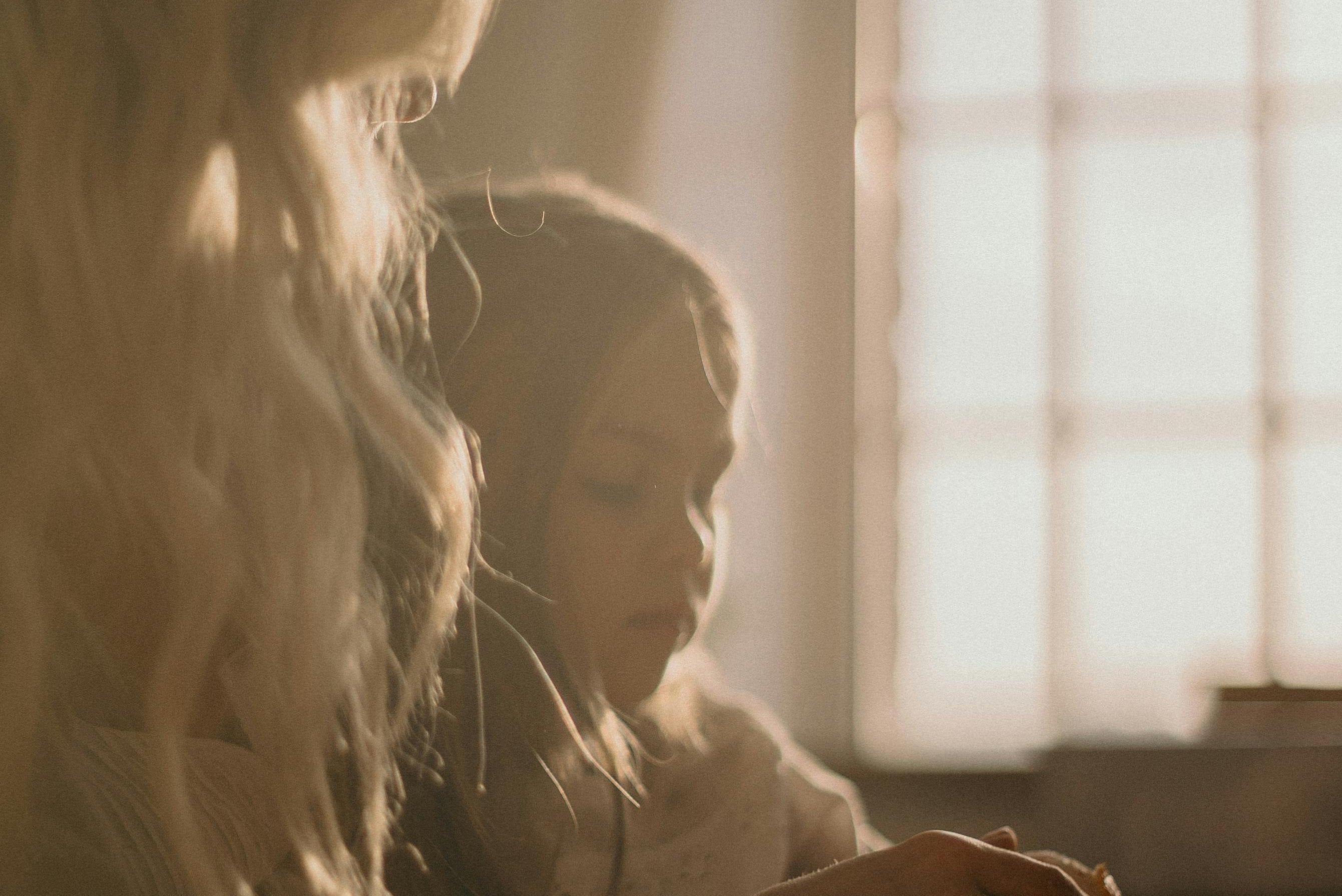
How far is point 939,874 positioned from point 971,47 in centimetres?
27

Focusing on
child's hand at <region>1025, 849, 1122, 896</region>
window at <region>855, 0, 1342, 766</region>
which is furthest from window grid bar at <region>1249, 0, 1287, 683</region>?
child's hand at <region>1025, 849, 1122, 896</region>

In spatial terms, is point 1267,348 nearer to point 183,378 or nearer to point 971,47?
point 971,47

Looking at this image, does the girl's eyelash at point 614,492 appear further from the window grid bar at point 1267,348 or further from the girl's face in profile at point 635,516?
the window grid bar at point 1267,348

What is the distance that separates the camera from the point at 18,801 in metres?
0.24

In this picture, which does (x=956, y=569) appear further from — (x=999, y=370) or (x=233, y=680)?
(x=233, y=680)

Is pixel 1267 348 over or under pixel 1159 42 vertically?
under

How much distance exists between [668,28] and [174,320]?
18 cm

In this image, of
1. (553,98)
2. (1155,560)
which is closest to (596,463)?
(553,98)

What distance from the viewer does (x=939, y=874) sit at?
0.28 m

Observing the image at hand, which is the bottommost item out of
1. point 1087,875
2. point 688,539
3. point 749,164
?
point 1087,875

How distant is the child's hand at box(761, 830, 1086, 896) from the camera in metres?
0.27

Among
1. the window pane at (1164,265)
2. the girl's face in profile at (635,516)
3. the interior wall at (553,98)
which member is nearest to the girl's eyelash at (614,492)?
the girl's face in profile at (635,516)

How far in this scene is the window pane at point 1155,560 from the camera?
0.40 m

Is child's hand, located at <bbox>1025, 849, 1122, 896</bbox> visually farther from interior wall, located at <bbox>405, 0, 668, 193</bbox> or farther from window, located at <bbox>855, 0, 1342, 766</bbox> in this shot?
interior wall, located at <bbox>405, 0, 668, 193</bbox>
